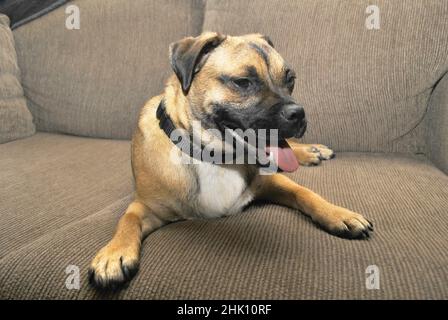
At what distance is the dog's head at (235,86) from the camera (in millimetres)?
1041

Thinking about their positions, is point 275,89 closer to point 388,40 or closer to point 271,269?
point 271,269

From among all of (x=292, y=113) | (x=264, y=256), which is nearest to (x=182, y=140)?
(x=292, y=113)

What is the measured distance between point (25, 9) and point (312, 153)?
1.55m

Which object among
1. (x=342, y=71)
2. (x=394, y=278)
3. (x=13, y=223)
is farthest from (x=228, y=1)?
(x=394, y=278)

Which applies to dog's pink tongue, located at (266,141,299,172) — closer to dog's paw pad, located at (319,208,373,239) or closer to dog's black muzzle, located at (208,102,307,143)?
dog's black muzzle, located at (208,102,307,143)

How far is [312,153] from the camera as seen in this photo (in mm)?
1505

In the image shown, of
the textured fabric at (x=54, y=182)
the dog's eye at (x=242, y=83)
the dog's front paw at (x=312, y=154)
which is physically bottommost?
the textured fabric at (x=54, y=182)

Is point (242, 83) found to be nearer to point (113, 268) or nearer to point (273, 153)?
point (273, 153)

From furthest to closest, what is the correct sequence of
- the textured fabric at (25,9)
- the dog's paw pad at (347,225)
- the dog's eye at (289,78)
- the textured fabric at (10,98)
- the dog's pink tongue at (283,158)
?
the textured fabric at (25,9)
the textured fabric at (10,98)
the dog's eye at (289,78)
the dog's pink tongue at (283,158)
the dog's paw pad at (347,225)

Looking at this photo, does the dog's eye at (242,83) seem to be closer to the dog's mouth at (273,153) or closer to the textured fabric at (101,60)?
the dog's mouth at (273,153)

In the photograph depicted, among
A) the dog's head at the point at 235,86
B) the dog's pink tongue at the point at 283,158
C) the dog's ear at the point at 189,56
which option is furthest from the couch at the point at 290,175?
the dog's ear at the point at 189,56

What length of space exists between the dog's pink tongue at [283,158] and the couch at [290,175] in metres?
0.13

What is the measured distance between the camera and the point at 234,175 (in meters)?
1.17

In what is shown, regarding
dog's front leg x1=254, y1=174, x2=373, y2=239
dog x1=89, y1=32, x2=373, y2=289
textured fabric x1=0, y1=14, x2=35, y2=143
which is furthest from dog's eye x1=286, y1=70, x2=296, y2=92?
textured fabric x1=0, y1=14, x2=35, y2=143
